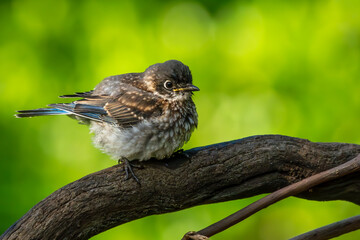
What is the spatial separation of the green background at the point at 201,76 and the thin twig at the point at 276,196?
1.16 m

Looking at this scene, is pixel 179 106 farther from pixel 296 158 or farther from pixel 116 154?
pixel 296 158

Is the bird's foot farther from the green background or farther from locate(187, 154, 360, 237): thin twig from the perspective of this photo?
the green background

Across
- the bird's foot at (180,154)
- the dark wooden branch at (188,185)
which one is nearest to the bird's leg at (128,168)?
the dark wooden branch at (188,185)

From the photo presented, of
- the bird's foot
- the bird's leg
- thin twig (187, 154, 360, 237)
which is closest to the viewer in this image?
thin twig (187, 154, 360, 237)

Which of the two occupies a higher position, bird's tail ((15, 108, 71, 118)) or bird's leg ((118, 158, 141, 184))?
bird's tail ((15, 108, 71, 118))

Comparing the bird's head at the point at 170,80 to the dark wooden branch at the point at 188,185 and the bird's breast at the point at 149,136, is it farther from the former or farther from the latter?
the dark wooden branch at the point at 188,185

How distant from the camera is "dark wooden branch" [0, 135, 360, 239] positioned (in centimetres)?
247

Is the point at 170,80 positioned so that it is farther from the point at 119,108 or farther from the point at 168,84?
the point at 119,108

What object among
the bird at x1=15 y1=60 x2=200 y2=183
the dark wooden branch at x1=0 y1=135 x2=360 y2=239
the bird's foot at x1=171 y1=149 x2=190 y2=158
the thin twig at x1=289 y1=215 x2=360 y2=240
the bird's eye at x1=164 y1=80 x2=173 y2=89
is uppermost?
the bird's eye at x1=164 y1=80 x2=173 y2=89

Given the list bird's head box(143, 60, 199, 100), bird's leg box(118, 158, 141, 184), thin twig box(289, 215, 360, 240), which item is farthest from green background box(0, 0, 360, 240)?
thin twig box(289, 215, 360, 240)

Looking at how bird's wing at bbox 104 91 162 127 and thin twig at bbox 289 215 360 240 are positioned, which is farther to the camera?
bird's wing at bbox 104 91 162 127

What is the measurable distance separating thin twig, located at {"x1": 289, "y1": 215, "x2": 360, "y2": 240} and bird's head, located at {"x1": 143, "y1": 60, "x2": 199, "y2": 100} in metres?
1.16

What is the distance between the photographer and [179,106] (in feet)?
10.4

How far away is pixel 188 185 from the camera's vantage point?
8.92 feet
